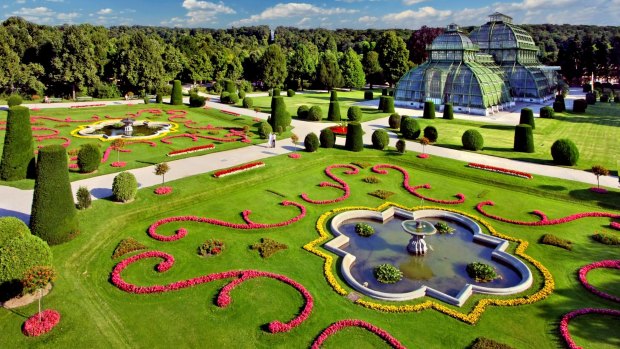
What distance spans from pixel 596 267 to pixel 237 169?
19350 mm

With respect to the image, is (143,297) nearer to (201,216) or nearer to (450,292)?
(201,216)

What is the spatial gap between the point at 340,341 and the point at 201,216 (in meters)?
10.7

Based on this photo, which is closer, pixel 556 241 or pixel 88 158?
pixel 556 241

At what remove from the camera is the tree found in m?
76.4

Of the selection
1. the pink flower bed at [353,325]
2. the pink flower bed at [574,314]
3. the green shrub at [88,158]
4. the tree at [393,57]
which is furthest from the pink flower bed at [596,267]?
the tree at [393,57]

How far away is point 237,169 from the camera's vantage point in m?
25.3

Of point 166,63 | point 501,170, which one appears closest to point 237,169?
point 501,170

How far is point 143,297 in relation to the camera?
517 inches

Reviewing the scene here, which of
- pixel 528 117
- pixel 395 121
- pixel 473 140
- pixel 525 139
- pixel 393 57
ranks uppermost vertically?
pixel 393 57

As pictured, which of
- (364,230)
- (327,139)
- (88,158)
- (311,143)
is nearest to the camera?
(364,230)

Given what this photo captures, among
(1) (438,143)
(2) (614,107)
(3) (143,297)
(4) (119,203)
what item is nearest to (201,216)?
(4) (119,203)

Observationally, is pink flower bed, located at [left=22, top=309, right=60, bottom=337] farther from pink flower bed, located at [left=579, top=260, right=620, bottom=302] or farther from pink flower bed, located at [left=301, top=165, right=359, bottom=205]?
pink flower bed, located at [left=579, top=260, right=620, bottom=302]

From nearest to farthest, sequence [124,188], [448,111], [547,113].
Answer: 1. [124,188]
2. [448,111]
3. [547,113]

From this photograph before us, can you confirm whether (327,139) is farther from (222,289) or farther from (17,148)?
(17,148)
